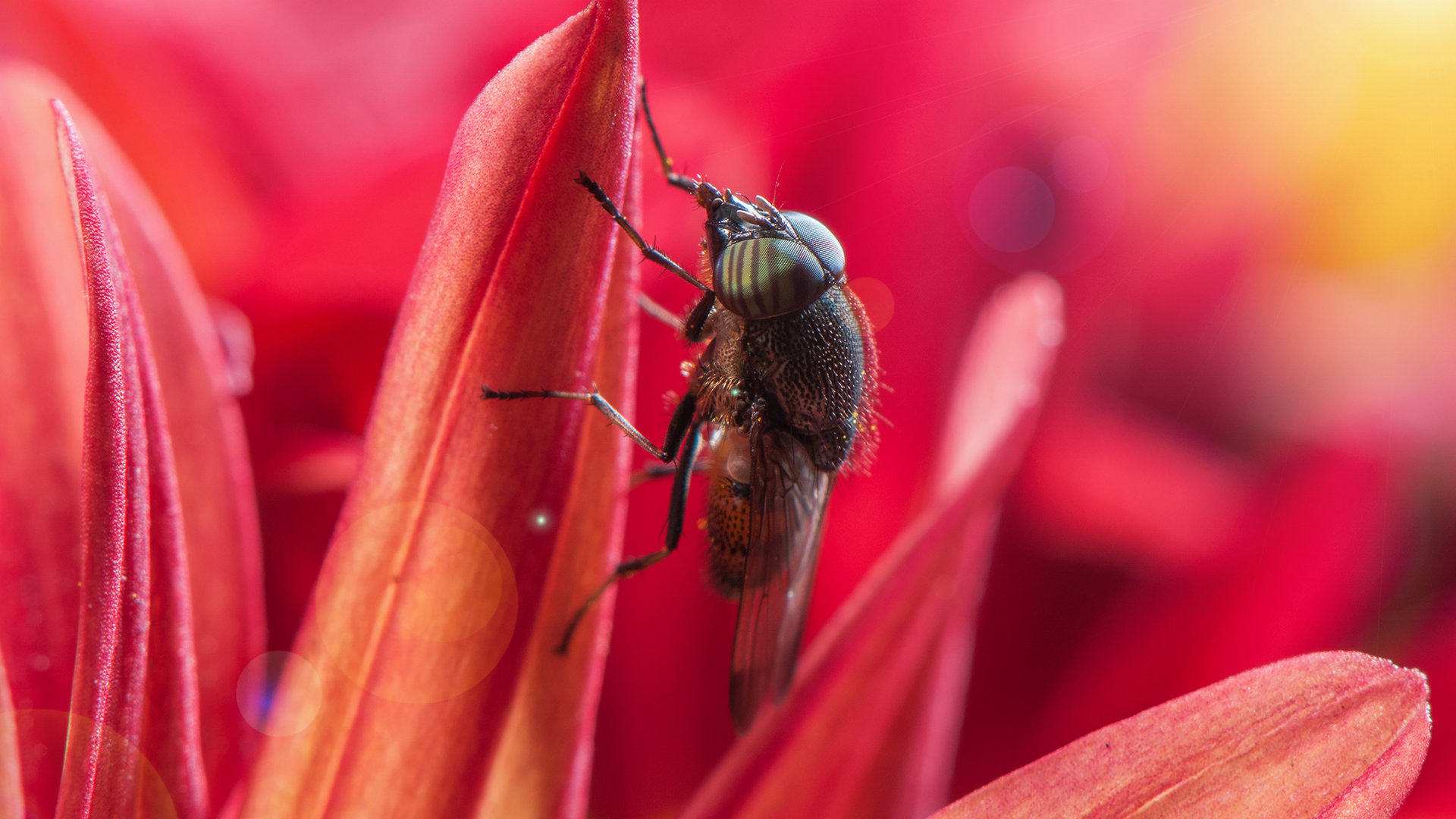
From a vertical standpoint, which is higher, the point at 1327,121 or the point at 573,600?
the point at 1327,121

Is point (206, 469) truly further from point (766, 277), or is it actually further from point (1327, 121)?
point (1327, 121)

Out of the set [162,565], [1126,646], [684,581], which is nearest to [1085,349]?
[1126,646]

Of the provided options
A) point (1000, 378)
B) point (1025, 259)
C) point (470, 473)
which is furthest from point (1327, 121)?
point (470, 473)

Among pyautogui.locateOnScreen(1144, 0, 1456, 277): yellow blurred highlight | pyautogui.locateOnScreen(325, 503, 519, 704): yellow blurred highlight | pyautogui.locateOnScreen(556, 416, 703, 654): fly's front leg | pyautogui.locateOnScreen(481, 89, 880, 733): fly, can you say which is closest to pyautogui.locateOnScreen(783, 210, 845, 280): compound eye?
pyautogui.locateOnScreen(481, 89, 880, 733): fly

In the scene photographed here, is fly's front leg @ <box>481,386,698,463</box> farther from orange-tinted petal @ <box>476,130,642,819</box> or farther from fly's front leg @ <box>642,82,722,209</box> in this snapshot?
fly's front leg @ <box>642,82,722,209</box>

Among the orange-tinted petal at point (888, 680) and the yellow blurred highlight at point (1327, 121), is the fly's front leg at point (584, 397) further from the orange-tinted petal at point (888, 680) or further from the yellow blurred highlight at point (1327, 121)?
the yellow blurred highlight at point (1327, 121)
